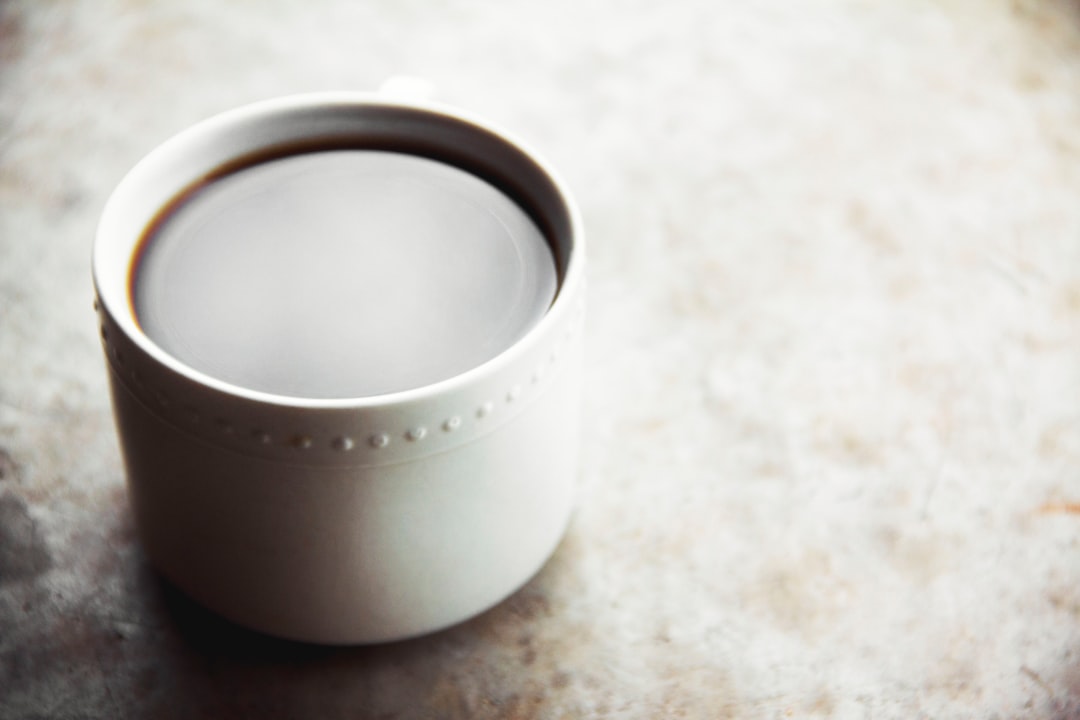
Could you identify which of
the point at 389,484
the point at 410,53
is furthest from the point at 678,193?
the point at 389,484

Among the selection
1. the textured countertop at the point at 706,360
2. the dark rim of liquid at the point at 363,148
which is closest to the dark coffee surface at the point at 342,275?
the dark rim of liquid at the point at 363,148

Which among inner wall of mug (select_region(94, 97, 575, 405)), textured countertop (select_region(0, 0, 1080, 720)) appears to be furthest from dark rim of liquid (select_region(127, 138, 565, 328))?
textured countertop (select_region(0, 0, 1080, 720))

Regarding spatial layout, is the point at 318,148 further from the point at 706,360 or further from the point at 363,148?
the point at 706,360

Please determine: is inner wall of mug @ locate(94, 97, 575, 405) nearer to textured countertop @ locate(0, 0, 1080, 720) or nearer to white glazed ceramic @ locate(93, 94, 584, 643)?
white glazed ceramic @ locate(93, 94, 584, 643)

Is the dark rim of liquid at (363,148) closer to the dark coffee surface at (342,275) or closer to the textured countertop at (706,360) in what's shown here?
the dark coffee surface at (342,275)

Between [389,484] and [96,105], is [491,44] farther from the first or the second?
[389,484]

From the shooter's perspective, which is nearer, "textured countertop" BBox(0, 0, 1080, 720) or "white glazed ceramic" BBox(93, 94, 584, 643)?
"white glazed ceramic" BBox(93, 94, 584, 643)

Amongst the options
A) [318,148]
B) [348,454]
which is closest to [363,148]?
[318,148]

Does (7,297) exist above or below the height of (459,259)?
below
